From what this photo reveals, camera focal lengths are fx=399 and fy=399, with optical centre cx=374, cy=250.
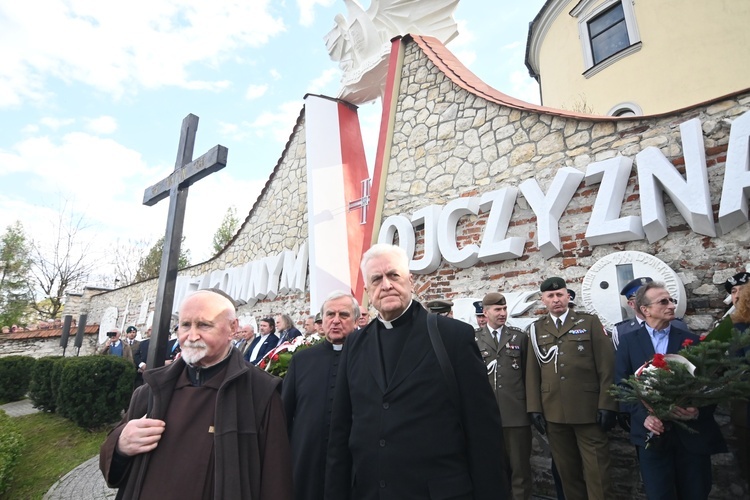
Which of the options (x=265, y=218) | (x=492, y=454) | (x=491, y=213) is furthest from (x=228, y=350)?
(x=265, y=218)

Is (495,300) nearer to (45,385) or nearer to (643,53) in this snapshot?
(45,385)

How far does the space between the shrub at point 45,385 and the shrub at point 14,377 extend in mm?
2028

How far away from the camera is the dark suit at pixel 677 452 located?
7.97 ft

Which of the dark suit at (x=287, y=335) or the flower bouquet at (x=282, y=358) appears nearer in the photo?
the flower bouquet at (x=282, y=358)

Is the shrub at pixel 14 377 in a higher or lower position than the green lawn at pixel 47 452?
higher

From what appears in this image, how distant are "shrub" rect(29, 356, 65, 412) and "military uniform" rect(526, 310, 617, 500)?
789cm

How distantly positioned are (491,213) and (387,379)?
11.1 ft

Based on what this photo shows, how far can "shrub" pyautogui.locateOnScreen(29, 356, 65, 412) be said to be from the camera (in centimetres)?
709

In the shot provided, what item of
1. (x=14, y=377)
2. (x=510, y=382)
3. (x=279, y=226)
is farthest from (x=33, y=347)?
(x=510, y=382)

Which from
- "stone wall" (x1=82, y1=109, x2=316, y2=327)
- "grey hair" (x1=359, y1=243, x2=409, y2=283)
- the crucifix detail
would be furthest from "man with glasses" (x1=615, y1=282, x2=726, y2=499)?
"stone wall" (x1=82, y1=109, x2=316, y2=327)

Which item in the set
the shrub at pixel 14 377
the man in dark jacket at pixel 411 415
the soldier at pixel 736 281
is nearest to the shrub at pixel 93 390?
the shrub at pixel 14 377

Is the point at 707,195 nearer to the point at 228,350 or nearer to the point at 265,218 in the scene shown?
the point at 228,350

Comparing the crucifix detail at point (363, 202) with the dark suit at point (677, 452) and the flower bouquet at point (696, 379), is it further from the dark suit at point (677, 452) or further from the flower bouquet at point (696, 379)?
the flower bouquet at point (696, 379)

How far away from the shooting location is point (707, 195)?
3.19 metres
